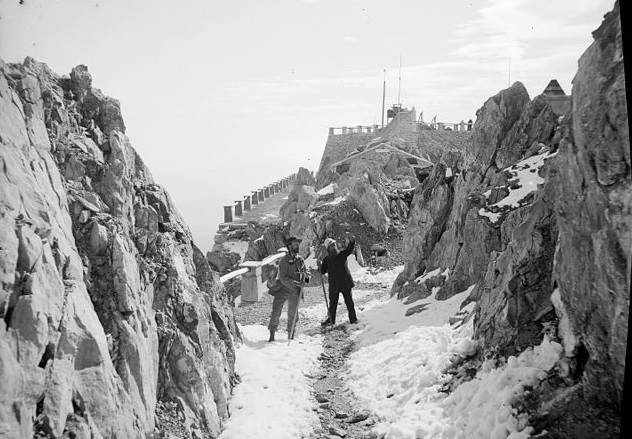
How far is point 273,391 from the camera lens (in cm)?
800

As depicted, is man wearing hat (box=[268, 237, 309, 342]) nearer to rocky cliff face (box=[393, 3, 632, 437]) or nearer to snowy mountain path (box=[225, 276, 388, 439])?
snowy mountain path (box=[225, 276, 388, 439])

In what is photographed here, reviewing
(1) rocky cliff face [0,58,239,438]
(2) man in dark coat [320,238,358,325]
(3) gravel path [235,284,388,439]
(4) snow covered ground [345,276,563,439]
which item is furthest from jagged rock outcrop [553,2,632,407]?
(2) man in dark coat [320,238,358,325]

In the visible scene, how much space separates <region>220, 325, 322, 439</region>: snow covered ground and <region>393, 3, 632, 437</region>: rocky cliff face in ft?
9.63

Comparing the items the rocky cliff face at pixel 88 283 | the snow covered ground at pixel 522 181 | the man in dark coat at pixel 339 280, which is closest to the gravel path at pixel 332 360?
the man in dark coat at pixel 339 280

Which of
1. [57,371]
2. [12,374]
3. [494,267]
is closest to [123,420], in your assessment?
[57,371]

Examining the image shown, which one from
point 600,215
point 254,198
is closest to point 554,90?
point 600,215

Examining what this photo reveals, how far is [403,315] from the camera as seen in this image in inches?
455

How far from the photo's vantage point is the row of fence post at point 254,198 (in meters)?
37.2

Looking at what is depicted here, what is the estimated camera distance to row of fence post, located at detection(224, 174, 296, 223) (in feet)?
122

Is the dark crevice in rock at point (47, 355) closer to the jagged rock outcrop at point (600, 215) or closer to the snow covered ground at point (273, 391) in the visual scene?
the snow covered ground at point (273, 391)

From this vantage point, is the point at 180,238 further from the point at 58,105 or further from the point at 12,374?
the point at 12,374

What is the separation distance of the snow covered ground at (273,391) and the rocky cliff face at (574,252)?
294cm

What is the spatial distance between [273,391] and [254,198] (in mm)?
35327

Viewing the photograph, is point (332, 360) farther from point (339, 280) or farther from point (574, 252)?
point (574, 252)
